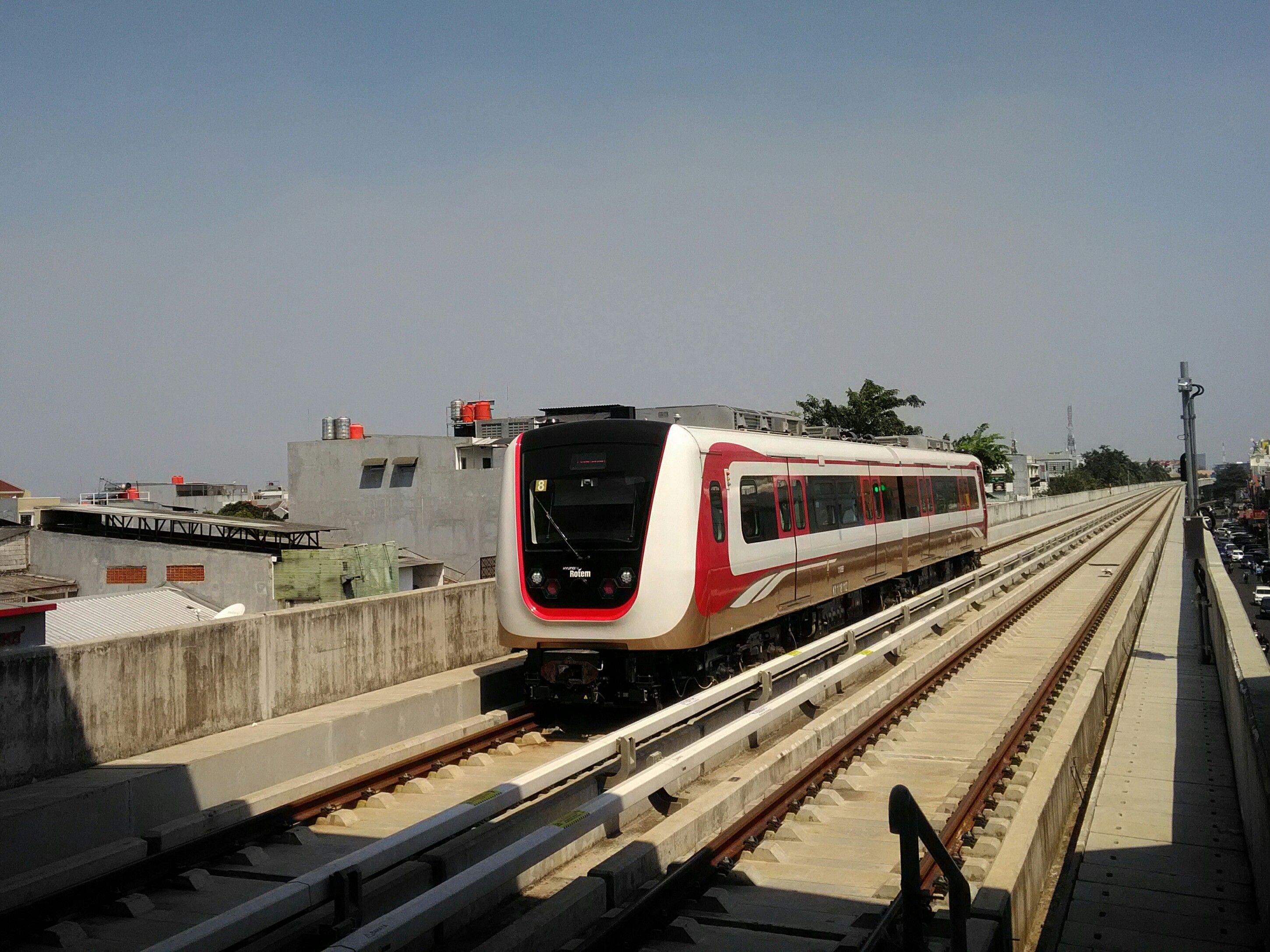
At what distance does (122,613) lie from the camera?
2250cm

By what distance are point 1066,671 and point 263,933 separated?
12.7 m

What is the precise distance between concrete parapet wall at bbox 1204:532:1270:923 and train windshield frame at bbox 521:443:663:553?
530cm

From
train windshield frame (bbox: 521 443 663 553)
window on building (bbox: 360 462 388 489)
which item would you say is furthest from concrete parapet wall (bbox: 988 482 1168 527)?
train windshield frame (bbox: 521 443 663 553)

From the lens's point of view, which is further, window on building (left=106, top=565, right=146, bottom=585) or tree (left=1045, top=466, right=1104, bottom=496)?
tree (left=1045, top=466, right=1104, bottom=496)

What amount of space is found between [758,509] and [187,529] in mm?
23652

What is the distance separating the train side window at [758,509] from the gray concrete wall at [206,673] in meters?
3.68

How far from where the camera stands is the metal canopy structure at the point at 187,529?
27.6 m

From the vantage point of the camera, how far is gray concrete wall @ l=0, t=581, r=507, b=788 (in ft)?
26.6

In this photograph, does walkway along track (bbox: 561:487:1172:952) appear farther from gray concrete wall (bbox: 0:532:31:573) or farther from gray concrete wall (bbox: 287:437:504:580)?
gray concrete wall (bbox: 0:532:31:573)

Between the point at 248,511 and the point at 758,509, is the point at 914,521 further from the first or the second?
the point at 248,511

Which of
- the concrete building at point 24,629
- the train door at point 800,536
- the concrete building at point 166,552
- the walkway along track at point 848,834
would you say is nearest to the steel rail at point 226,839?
the walkway along track at point 848,834

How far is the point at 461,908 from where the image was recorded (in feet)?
19.0

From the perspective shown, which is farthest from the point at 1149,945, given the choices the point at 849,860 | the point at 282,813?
the point at 282,813

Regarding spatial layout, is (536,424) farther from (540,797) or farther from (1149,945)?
(1149,945)
